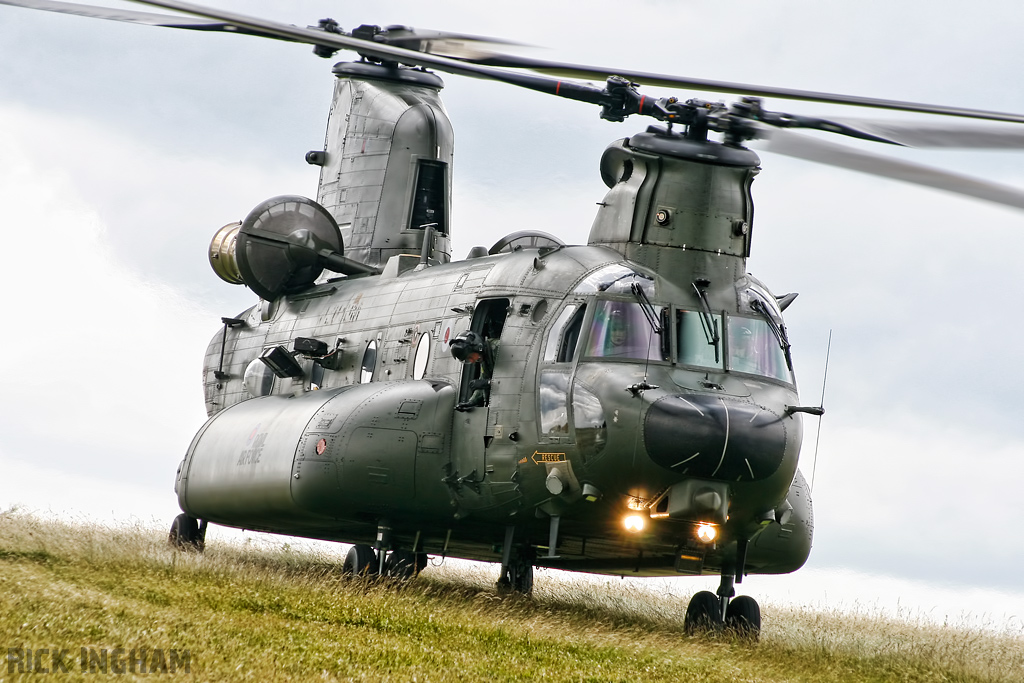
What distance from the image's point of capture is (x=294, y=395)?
1802cm

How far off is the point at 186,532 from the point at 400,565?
522cm

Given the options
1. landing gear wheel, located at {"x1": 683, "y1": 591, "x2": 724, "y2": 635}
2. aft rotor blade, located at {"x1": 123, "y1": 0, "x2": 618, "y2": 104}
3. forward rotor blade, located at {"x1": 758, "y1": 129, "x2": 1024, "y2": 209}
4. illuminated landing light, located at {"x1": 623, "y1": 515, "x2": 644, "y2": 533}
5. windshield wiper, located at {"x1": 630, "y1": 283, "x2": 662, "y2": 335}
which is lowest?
landing gear wheel, located at {"x1": 683, "y1": 591, "x2": 724, "y2": 635}

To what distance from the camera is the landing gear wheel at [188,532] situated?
1983 centimetres

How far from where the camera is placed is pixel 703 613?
15.5 m

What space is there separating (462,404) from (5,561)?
5185 mm

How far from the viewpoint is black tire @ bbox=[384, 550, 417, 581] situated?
52.1 ft

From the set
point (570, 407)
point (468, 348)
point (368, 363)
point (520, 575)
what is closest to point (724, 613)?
point (520, 575)

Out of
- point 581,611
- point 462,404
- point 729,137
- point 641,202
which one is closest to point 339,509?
point 462,404

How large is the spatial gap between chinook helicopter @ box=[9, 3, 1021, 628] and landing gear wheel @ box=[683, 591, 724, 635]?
0.03 meters

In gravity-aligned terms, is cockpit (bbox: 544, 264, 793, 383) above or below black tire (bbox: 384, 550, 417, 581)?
above

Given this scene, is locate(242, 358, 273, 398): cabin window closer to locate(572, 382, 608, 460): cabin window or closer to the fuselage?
the fuselage

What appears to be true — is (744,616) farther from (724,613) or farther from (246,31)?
(246,31)

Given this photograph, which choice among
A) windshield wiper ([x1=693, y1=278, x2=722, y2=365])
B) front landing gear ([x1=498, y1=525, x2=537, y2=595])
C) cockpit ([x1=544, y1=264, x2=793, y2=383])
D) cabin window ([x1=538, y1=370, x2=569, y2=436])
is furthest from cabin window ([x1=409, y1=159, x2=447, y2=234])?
windshield wiper ([x1=693, y1=278, x2=722, y2=365])

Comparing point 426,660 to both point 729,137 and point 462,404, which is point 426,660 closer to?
point 462,404
